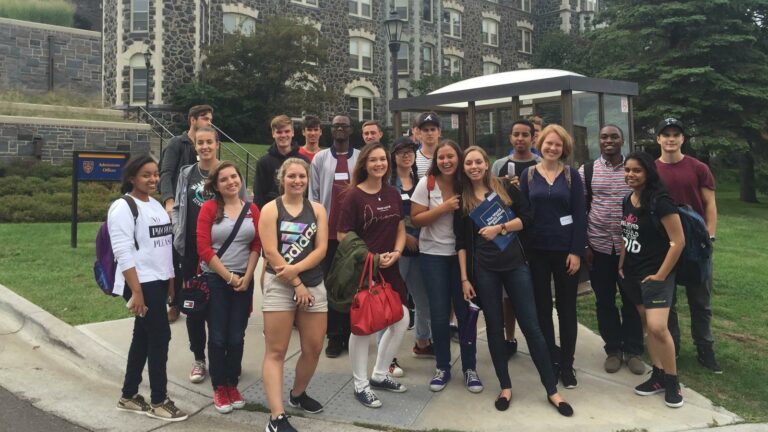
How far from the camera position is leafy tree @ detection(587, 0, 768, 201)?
19109mm

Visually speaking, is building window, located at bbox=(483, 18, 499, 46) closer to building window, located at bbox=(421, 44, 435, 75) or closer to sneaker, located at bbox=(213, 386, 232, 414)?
building window, located at bbox=(421, 44, 435, 75)

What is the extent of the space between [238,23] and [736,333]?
2531 centimetres

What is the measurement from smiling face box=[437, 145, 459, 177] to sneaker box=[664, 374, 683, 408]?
2166 mm

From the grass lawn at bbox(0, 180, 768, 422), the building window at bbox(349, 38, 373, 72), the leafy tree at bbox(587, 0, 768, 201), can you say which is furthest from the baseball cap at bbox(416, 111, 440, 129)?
the building window at bbox(349, 38, 373, 72)

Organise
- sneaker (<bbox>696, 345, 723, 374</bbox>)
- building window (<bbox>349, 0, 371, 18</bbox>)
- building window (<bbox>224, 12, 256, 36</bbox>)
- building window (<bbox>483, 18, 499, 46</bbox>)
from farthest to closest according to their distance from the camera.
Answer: building window (<bbox>483, 18, 499, 46</bbox>) → building window (<bbox>349, 0, 371, 18</bbox>) → building window (<bbox>224, 12, 256, 36</bbox>) → sneaker (<bbox>696, 345, 723, 374</bbox>)

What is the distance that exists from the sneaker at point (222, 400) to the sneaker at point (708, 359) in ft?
12.8

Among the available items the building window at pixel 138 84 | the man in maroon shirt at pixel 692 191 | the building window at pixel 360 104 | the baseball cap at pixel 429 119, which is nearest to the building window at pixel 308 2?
the building window at pixel 360 104

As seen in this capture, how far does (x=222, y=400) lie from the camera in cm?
400

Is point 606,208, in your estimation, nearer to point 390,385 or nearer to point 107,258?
point 390,385

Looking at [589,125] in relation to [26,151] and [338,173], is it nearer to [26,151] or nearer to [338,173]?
[338,173]

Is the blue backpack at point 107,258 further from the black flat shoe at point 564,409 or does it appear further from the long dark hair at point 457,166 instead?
the black flat shoe at point 564,409

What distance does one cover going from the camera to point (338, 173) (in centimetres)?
497

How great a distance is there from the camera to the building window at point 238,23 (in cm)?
2622

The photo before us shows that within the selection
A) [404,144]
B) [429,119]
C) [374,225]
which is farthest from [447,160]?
[429,119]
